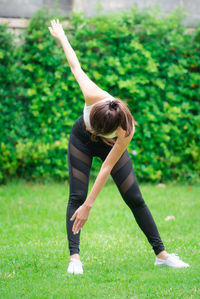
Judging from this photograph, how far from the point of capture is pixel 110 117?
2.96 m

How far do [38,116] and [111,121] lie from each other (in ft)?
13.7

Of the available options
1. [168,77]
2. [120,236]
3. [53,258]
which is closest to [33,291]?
[53,258]

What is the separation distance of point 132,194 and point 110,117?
0.77 metres

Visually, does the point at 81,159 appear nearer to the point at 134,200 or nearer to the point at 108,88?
the point at 134,200

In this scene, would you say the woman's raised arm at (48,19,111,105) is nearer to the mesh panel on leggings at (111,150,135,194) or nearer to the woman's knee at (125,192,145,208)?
the mesh panel on leggings at (111,150,135,194)

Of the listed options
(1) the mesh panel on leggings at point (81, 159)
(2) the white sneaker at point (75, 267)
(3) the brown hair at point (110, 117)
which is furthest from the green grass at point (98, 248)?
(3) the brown hair at point (110, 117)

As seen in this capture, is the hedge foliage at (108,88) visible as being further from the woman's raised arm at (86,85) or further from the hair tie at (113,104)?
the hair tie at (113,104)

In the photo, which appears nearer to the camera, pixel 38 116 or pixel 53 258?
pixel 53 258

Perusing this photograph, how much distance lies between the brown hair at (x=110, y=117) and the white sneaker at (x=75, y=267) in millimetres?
1051

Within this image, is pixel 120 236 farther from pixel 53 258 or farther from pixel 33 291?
pixel 33 291

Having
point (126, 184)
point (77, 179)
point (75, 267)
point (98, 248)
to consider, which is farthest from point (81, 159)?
point (98, 248)

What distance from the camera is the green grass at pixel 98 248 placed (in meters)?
3.07

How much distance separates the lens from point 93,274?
338cm

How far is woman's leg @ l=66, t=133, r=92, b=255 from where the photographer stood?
3.46m
